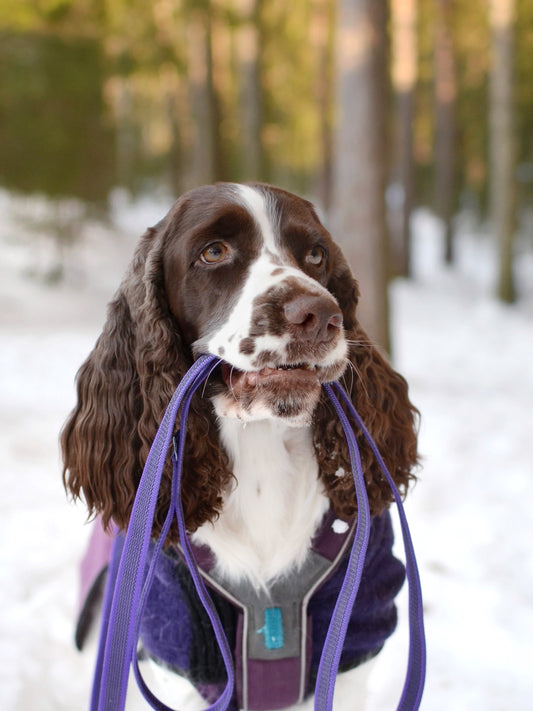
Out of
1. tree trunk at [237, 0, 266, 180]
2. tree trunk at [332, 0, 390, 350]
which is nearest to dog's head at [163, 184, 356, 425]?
tree trunk at [332, 0, 390, 350]

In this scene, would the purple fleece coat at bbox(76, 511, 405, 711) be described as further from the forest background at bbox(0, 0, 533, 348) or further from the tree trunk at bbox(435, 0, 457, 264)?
→ the tree trunk at bbox(435, 0, 457, 264)

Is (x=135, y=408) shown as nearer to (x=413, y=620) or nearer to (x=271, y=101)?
(x=413, y=620)

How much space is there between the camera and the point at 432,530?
384cm

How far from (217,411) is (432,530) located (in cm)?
237

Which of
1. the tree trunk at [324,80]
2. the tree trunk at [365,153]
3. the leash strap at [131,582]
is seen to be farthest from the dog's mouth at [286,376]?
the tree trunk at [324,80]

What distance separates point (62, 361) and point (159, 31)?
38.4 feet

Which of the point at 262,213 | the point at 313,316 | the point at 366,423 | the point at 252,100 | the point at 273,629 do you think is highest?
the point at 252,100

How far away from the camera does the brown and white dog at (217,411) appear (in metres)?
1.95

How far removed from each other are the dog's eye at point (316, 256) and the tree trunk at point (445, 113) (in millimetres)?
16367

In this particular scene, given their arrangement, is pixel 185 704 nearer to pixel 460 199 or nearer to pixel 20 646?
pixel 20 646

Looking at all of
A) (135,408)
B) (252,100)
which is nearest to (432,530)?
(135,408)

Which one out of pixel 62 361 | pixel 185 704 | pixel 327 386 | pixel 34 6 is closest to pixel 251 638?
pixel 185 704

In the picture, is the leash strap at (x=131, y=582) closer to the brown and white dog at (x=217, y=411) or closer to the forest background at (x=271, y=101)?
the brown and white dog at (x=217, y=411)

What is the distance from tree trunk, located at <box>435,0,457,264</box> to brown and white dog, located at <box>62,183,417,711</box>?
54.3 feet
